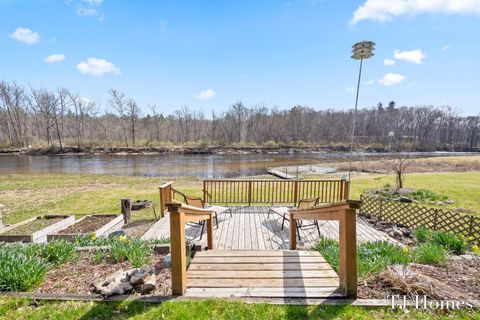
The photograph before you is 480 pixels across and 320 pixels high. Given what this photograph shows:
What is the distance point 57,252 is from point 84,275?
2.33 feet

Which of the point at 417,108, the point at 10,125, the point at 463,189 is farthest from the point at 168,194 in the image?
the point at 417,108

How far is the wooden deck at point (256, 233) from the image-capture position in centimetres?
498

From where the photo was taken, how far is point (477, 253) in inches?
141

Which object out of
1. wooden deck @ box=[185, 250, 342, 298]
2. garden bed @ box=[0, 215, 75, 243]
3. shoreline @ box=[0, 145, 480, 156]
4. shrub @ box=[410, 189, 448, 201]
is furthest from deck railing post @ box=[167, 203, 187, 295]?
shoreline @ box=[0, 145, 480, 156]

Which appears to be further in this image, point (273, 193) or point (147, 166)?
point (147, 166)

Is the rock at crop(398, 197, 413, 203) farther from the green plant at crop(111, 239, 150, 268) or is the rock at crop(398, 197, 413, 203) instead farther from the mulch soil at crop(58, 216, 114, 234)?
the mulch soil at crop(58, 216, 114, 234)

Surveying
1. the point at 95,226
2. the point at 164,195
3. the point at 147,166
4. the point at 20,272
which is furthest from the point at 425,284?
the point at 147,166

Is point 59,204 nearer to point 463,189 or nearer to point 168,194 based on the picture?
point 168,194

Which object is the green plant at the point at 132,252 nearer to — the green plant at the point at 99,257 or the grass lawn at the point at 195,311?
the green plant at the point at 99,257

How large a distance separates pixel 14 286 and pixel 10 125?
58.6 m

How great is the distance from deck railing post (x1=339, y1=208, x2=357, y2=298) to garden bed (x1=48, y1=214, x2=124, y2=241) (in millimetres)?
5332

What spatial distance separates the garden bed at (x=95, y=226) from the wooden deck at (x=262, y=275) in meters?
3.69

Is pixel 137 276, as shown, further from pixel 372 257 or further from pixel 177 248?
pixel 372 257

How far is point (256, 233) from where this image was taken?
220 inches
